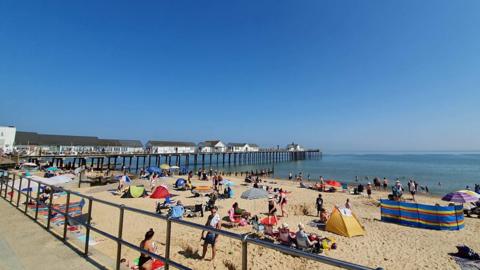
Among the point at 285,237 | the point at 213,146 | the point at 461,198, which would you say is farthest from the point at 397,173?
the point at 213,146

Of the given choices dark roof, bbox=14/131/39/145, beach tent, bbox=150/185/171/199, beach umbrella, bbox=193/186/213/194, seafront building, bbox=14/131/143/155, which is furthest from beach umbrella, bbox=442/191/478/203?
dark roof, bbox=14/131/39/145

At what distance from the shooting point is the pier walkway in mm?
3518

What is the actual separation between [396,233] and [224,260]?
8006mm

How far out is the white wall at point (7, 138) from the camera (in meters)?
47.0

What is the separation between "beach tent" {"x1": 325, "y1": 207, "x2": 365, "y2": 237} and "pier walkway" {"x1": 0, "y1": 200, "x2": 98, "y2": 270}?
931 cm

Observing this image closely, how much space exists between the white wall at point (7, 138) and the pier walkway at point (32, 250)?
186ft

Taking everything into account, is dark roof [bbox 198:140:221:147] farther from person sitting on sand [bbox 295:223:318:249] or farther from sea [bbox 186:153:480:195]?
person sitting on sand [bbox 295:223:318:249]

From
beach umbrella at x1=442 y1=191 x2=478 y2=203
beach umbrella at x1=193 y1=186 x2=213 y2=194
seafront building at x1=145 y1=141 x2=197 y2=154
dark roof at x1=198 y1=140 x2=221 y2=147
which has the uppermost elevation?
dark roof at x1=198 y1=140 x2=221 y2=147

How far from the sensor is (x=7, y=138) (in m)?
48.2

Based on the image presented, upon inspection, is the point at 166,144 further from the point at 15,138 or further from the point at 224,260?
the point at 224,260

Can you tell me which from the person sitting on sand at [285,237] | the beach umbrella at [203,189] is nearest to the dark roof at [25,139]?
the beach umbrella at [203,189]

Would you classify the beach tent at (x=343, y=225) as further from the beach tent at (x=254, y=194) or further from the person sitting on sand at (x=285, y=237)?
the beach tent at (x=254, y=194)

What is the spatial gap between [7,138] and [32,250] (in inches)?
2393

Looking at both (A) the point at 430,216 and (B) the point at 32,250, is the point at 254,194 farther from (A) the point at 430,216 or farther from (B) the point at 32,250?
(B) the point at 32,250
